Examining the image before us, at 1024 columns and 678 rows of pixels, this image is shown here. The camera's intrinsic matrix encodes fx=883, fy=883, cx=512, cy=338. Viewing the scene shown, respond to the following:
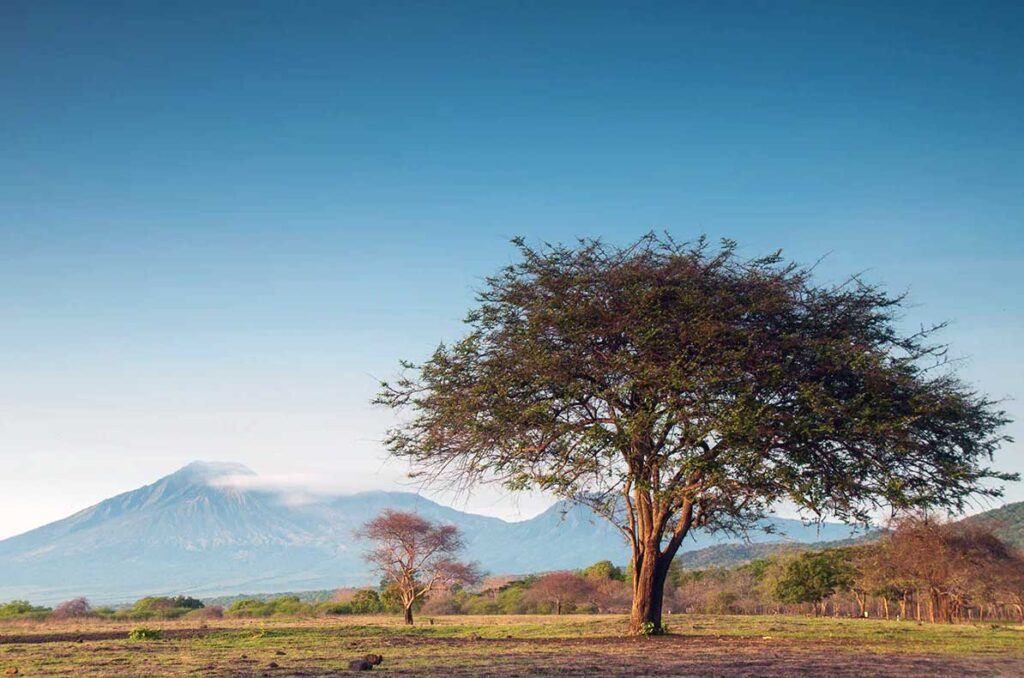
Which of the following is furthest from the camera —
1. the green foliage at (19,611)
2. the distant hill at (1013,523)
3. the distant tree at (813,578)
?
the distant hill at (1013,523)

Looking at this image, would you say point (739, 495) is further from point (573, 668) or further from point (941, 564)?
point (941, 564)

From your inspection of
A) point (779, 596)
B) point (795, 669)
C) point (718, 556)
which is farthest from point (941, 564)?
point (718, 556)

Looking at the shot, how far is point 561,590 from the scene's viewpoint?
84.0m

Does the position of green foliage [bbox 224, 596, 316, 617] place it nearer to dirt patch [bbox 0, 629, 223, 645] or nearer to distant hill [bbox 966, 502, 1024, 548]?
dirt patch [bbox 0, 629, 223, 645]

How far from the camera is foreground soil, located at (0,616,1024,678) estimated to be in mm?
19062

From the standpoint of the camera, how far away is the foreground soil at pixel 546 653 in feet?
62.5

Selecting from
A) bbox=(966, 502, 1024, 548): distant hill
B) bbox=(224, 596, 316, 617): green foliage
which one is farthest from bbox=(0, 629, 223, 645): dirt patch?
bbox=(966, 502, 1024, 548): distant hill

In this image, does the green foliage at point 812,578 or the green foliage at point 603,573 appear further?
the green foliage at point 603,573

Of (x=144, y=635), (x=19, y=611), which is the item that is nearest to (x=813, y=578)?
(x=19, y=611)

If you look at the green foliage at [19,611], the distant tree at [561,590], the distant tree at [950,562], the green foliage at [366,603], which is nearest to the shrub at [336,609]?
the green foliage at [366,603]

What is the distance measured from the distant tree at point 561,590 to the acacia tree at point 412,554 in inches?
765

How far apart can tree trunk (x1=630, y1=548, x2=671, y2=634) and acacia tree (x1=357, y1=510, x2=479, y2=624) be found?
98.7 ft

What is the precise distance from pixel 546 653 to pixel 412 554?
131ft

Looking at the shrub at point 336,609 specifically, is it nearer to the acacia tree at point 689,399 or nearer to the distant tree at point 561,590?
the distant tree at point 561,590
